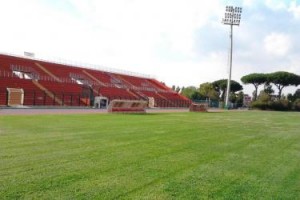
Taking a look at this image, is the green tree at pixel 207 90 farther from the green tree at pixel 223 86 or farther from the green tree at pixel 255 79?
the green tree at pixel 255 79

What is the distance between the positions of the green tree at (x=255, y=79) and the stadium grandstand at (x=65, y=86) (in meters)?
33.8

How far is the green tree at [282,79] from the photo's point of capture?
87.4m

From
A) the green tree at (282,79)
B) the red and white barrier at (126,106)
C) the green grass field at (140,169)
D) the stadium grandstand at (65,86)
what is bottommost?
the green grass field at (140,169)

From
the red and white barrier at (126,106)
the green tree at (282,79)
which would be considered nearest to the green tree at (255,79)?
the green tree at (282,79)

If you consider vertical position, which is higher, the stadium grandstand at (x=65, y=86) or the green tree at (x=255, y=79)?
the green tree at (x=255, y=79)

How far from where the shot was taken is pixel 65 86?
155 ft

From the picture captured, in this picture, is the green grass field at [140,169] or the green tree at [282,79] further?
the green tree at [282,79]

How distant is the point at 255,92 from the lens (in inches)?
3713

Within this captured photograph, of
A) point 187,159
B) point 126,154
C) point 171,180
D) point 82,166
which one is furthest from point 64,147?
point 171,180

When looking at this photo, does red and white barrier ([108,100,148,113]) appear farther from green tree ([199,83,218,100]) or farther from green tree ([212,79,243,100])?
green tree ([212,79,243,100])

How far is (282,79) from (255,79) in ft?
23.4

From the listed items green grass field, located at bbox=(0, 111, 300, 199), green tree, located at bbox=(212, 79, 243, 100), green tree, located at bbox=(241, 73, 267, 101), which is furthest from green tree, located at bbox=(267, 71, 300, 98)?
green grass field, located at bbox=(0, 111, 300, 199)

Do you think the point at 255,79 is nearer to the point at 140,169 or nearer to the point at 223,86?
the point at 223,86

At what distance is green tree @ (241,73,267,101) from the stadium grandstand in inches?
1330
